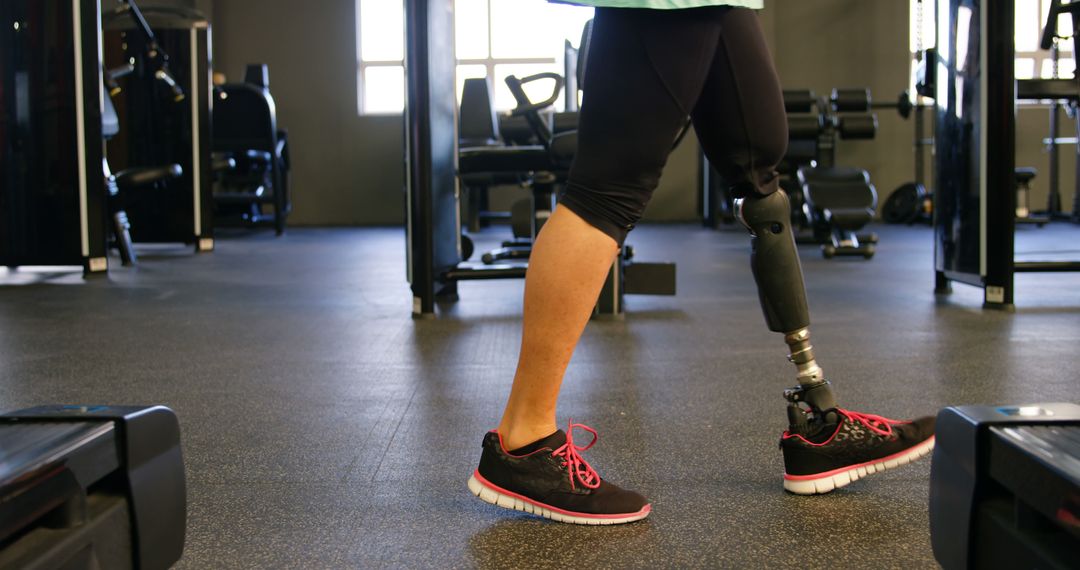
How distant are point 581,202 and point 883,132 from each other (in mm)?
9457

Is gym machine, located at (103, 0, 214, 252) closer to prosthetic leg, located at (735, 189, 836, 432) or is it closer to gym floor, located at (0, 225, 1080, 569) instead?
gym floor, located at (0, 225, 1080, 569)

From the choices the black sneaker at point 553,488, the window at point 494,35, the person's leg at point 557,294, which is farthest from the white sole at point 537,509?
the window at point 494,35

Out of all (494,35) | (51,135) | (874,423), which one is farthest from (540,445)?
(494,35)

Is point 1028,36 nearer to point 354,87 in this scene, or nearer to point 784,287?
point 354,87

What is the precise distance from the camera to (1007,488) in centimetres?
74

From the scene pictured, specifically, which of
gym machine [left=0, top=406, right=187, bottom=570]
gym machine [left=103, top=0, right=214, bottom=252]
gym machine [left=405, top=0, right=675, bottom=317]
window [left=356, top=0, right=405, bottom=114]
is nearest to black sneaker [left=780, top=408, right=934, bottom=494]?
gym machine [left=0, top=406, right=187, bottom=570]

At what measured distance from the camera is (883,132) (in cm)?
990

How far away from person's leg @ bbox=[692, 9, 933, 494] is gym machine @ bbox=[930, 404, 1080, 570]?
16.1 inches

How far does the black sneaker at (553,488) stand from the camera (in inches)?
46.8

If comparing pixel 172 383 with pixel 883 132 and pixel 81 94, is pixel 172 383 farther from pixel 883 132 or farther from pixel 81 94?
pixel 883 132

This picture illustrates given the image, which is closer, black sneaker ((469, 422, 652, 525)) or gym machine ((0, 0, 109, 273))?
black sneaker ((469, 422, 652, 525))

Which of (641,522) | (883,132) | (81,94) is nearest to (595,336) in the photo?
(641,522)

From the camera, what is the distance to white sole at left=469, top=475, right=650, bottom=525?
1.19 metres

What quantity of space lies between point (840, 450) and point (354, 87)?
9.35m
